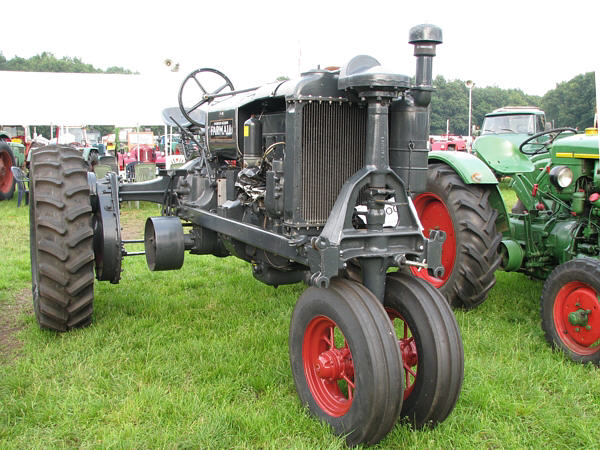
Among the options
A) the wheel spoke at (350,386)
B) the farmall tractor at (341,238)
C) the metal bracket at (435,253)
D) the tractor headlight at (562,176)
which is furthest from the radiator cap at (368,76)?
the tractor headlight at (562,176)

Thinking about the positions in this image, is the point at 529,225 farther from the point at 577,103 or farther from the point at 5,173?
the point at 577,103

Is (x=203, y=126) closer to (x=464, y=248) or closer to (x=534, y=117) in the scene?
(x=464, y=248)

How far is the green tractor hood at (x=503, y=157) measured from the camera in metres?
5.25

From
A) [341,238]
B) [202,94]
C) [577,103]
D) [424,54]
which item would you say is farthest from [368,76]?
[577,103]

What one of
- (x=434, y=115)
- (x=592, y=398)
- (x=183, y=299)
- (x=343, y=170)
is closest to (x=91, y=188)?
(x=183, y=299)

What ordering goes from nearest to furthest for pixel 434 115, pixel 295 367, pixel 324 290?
pixel 324 290 → pixel 295 367 → pixel 434 115

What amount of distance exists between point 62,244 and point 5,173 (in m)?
9.76

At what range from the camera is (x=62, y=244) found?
3.86 m

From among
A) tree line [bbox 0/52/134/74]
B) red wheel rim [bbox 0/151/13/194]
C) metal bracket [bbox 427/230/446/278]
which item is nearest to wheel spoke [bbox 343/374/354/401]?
metal bracket [bbox 427/230/446/278]

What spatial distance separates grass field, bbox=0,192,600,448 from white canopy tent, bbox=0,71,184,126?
1274 cm

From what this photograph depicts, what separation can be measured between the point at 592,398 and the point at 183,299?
10.9 feet

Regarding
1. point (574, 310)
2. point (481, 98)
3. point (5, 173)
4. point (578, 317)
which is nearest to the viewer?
point (578, 317)

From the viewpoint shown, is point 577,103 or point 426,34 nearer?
point 426,34

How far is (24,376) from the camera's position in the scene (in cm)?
341
